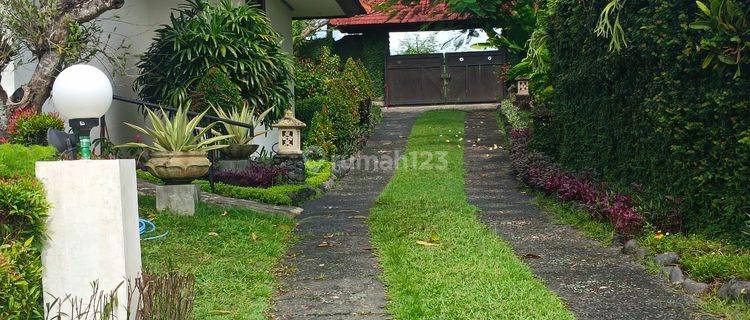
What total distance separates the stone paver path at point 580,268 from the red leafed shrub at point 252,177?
2.70 meters

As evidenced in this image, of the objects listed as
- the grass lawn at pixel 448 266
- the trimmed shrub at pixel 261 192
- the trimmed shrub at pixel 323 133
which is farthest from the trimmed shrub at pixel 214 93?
the trimmed shrub at pixel 323 133

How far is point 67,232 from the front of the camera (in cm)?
418

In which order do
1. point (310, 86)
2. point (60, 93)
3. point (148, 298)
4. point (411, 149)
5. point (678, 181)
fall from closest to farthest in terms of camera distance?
1. point (148, 298)
2. point (60, 93)
3. point (678, 181)
4. point (411, 149)
5. point (310, 86)

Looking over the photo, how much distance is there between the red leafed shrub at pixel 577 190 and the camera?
24.5ft

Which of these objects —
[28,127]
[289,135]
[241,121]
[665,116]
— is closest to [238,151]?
[241,121]

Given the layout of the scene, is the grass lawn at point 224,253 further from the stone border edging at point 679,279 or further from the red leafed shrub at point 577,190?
the red leafed shrub at point 577,190

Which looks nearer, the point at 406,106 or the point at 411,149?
the point at 411,149

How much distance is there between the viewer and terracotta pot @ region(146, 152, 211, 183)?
335 inches

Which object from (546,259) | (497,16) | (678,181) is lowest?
(546,259)

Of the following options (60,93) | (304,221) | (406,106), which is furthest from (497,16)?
(60,93)

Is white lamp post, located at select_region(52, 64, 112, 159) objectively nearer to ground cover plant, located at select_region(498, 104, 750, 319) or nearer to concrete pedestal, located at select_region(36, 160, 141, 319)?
concrete pedestal, located at select_region(36, 160, 141, 319)

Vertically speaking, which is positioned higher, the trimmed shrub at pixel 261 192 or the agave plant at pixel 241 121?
the agave plant at pixel 241 121

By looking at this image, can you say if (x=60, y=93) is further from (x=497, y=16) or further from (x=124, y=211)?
(x=497, y=16)

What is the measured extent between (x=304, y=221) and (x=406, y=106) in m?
16.5
